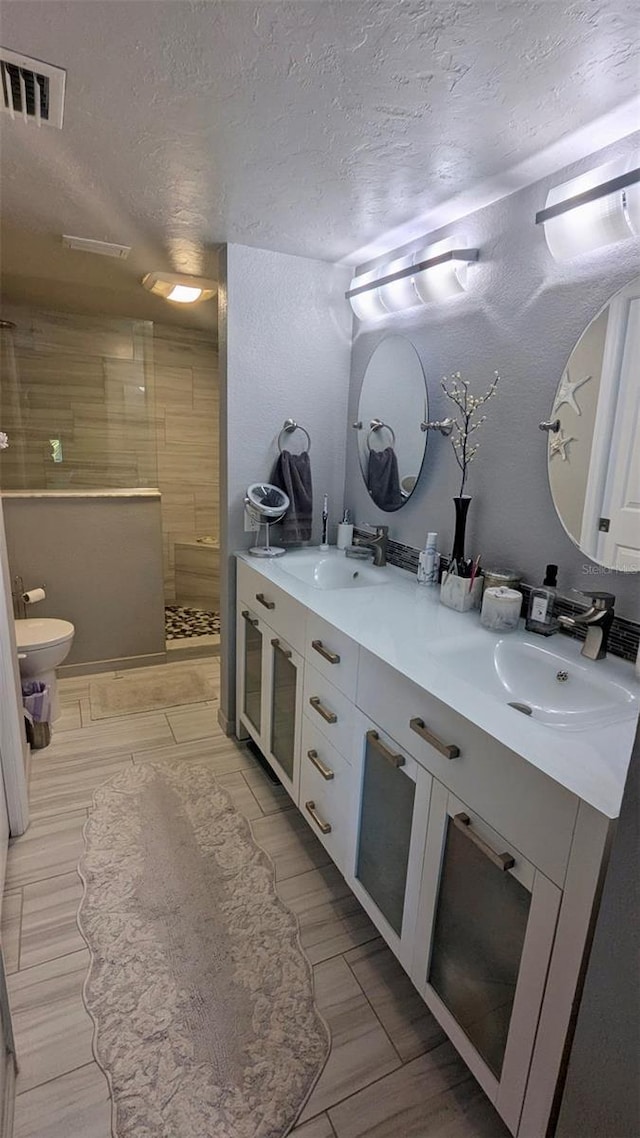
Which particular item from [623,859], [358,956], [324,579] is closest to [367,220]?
[324,579]

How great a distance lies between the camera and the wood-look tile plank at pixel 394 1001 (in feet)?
4.14

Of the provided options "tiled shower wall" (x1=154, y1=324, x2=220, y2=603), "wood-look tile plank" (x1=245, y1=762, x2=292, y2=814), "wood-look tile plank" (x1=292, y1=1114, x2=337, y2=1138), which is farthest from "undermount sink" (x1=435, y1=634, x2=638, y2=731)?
"tiled shower wall" (x1=154, y1=324, x2=220, y2=603)

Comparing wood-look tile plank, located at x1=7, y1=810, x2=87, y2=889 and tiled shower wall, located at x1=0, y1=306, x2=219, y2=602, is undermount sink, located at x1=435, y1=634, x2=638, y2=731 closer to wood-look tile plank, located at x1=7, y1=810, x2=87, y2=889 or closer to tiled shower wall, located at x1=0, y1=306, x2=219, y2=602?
wood-look tile plank, located at x1=7, y1=810, x2=87, y2=889

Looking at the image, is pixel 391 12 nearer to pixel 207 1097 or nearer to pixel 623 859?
pixel 623 859

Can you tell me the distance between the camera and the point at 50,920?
1.55 meters

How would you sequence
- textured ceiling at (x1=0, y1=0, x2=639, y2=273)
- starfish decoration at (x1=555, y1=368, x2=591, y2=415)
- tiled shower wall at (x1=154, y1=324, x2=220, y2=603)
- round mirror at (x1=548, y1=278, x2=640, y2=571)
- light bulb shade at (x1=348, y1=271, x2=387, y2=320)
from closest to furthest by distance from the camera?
textured ceiling at (x1=0, y1=0, x2=639, y2=273)
round mirror at (x1=548, y1=278, x2=640, y2=571)
starfish decoration at (x1=555, y1=368, x2=591, y2=415)
light bulb shade at (x1=348, y1=271, x2=387, y2=320)
tiled shower wall at (x1=154, y1=324, x2=220, y2=603)

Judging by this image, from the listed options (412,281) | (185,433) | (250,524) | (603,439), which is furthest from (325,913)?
(185,433)

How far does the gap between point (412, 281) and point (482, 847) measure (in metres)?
1.82

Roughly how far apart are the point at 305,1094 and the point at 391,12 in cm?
219

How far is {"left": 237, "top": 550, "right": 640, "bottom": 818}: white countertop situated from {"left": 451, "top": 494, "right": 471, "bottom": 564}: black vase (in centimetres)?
17

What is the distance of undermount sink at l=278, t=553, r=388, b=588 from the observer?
6.99 ft

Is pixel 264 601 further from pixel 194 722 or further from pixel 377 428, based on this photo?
pixel 194 722

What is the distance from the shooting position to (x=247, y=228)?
193 centimetres

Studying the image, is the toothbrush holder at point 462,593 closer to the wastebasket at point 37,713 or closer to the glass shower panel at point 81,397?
the wastebasket at point 37,713
